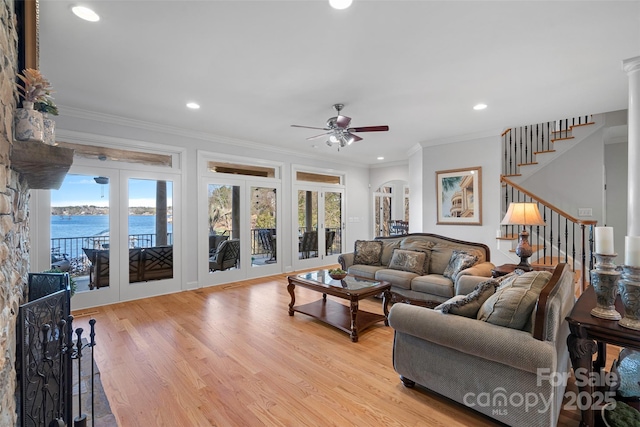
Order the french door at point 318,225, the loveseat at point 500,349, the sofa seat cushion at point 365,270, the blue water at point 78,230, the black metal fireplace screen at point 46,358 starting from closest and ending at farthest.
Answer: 1. the black metal fireplace screen at point 46,358
2. the loveseat at point 500,349
3. the blue water at point 78,230
4. the sofa seat cushion at point 365,270
5. the french door at point 318,225

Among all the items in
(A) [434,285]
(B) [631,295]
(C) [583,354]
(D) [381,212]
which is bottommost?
(A) [434,285]

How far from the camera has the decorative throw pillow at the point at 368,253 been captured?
486 centimetres

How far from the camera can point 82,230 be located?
13.7 feet

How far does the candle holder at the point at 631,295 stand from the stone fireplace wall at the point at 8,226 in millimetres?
2969

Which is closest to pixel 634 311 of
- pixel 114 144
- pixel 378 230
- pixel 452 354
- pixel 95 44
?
pixel 452 354

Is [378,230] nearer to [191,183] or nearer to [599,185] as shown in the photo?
[599,185]

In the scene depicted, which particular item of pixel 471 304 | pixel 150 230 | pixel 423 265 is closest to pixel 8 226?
pixel 471 304

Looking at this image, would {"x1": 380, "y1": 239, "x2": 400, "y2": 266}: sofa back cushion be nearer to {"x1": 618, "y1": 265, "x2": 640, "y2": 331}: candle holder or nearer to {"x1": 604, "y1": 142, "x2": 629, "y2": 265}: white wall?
{"x1": 618, "y1": 265, "x2": 640, "y2": 331}: candle holder

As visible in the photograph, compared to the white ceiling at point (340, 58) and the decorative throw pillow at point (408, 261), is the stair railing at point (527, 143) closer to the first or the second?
the white ceiling at point (340, 58)

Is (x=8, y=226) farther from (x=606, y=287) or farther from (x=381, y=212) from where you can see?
(x=381, y=212)

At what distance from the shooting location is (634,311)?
1.60 metres

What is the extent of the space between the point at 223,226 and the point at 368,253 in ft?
9.17

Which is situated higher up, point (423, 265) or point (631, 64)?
point (631, 64)

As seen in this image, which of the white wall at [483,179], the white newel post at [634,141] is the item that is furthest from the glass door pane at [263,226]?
the white newel post at [634,141]
